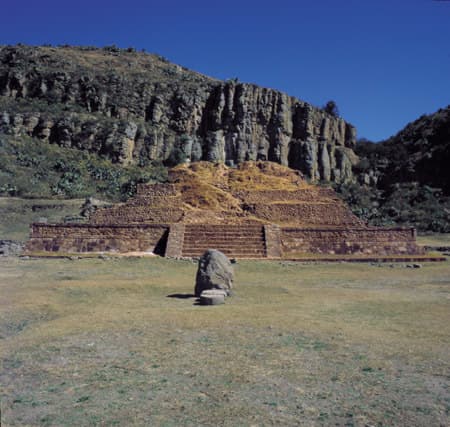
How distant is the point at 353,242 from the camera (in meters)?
20.1

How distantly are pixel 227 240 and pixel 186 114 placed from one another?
179 feet

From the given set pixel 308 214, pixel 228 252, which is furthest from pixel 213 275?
pixel 308 214

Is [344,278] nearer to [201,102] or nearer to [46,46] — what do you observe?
[201,102]

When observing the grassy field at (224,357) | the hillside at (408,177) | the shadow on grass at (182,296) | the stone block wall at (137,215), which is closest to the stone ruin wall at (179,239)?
the stone block wall at (137,215)

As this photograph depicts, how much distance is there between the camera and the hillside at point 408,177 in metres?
50.9

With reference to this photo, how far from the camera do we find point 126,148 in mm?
62781

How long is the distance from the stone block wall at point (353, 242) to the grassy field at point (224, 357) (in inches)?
349

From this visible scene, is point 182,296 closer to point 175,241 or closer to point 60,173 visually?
point 175,241

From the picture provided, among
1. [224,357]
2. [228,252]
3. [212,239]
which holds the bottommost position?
[224,357]

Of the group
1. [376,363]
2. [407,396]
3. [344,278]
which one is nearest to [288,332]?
[376,363]

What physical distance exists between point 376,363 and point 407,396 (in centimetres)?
98

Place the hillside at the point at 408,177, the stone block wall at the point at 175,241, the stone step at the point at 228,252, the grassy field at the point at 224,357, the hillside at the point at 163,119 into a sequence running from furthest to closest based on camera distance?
the hillside at the point at 163,119, the hillside at the point at 408,177, the stone step at the point at 228,252, the stone block wall at the point at 175,241, the grassy field at the point at 224,357

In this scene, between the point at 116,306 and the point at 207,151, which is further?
the point at 207,151

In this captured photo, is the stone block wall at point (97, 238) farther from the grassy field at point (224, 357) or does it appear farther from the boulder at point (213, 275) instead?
the boulder at point (213, 275)
